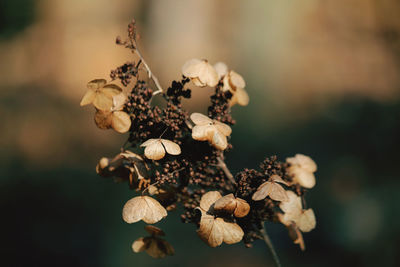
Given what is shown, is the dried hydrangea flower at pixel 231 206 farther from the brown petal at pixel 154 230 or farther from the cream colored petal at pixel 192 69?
the cream colored petal at pixel 192 69

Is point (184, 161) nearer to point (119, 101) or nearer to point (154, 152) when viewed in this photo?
point (154, 152)

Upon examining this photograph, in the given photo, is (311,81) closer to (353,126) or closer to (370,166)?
(353,126)

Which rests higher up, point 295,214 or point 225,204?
point 225,204

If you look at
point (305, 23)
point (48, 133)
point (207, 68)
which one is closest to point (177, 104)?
point (207, 68)

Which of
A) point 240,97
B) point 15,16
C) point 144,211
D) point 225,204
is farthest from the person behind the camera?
point 15,16

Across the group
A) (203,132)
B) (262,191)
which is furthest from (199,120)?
(262,191)

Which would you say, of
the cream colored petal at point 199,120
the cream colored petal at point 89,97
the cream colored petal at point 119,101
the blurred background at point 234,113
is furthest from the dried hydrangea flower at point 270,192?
the blurred background at point 234,113
